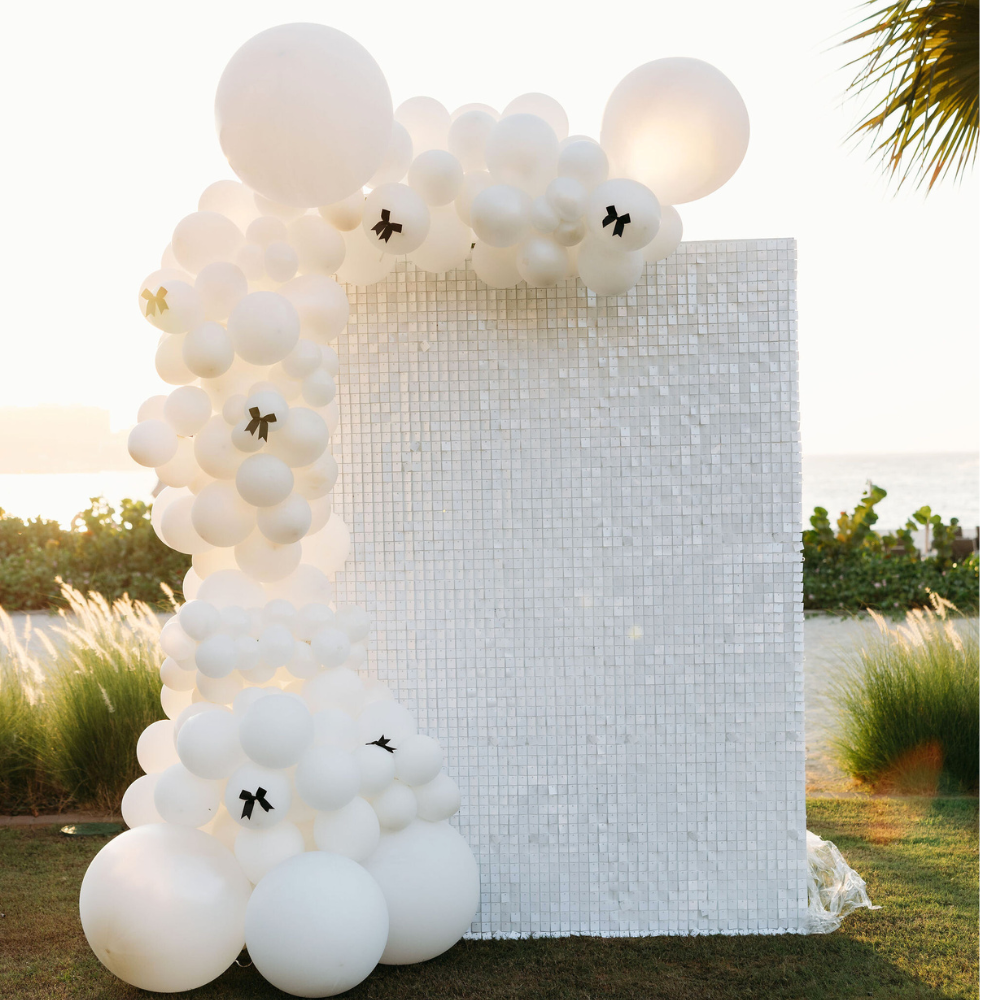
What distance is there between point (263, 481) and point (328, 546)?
41 cm

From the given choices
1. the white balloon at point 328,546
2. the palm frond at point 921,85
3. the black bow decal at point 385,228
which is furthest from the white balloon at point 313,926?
the palm frond at point 921,85

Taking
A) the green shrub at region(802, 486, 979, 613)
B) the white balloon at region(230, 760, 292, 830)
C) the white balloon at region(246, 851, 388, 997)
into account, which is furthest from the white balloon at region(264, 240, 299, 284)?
the green shrub at region(802, 486, 979, 613)

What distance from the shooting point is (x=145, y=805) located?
2.32 m

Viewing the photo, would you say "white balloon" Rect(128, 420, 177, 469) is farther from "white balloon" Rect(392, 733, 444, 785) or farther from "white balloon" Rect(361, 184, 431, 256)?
"white balloon" Rect(392, 733, 444, 785)

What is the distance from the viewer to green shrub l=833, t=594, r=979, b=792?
3.92 metres

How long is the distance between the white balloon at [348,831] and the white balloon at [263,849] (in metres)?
0.07

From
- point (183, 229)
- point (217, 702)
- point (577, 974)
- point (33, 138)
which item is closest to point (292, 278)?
point (183, 229)

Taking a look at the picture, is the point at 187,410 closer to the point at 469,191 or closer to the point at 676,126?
the point at 469,191

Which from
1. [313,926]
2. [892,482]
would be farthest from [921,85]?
[892,482]

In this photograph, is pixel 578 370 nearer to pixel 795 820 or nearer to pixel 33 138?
pixel 795 820

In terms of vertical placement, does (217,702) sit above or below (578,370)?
below

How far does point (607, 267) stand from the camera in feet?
7.49

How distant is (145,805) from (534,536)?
130 cm

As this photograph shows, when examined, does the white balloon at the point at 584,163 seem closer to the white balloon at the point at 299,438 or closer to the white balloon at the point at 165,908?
the white balloon at the point at 299,438
